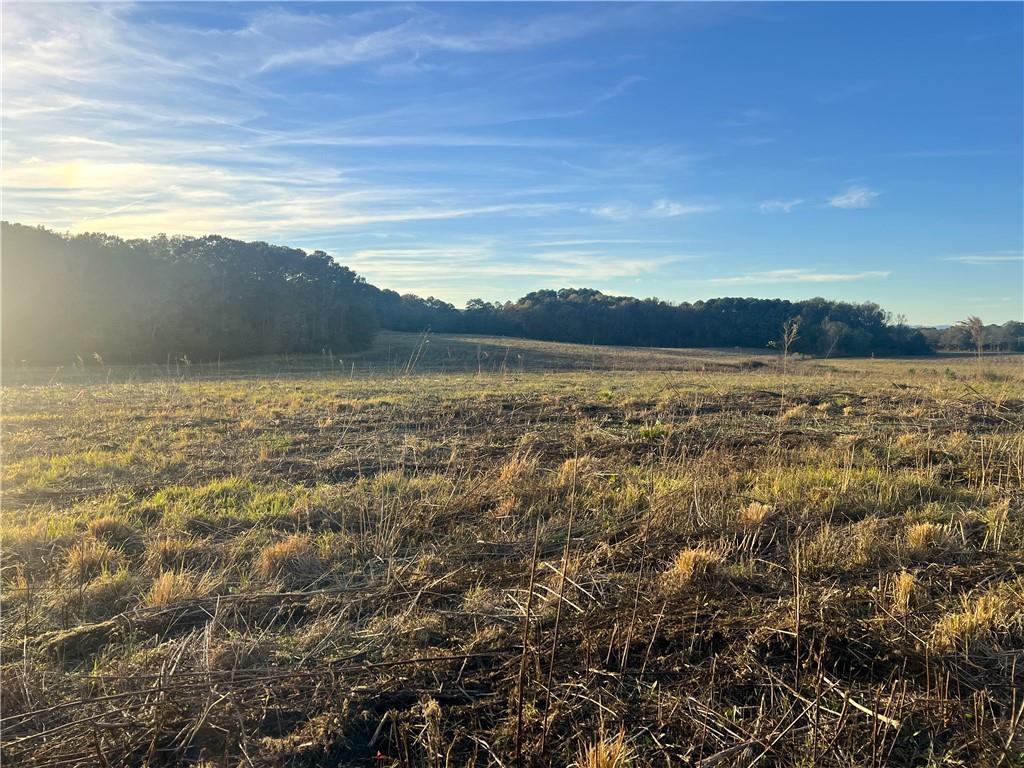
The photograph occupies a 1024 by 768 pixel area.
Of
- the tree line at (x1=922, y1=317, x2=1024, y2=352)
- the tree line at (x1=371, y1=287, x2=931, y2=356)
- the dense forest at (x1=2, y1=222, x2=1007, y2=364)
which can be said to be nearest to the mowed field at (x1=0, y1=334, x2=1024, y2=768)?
the tree line at (x1=922, y1=317, x2=1024, y2=352)

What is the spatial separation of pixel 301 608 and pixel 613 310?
73.4 meters

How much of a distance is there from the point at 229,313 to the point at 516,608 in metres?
48.2

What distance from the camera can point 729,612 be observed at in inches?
123

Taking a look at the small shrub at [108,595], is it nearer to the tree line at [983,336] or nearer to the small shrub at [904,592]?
the small shrub at [904,592]

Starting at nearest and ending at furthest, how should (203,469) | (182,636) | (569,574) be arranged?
1. (182,636)
2. (569,574)
3. (203,469)

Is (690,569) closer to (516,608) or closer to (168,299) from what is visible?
(516,608)

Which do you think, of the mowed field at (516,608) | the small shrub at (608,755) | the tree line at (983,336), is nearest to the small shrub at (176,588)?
the mowed field at (516,608)

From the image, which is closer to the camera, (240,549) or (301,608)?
(301,608)

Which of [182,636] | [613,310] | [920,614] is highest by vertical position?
[613,310]

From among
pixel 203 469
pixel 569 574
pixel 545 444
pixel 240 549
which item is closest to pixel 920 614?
pixel 569 574

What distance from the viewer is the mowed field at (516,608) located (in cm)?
226

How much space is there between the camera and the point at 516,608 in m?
3.20

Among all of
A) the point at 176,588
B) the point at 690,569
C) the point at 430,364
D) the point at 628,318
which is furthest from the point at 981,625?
the point at 628,318

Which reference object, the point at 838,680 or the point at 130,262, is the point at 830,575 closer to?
the point at 838,680
